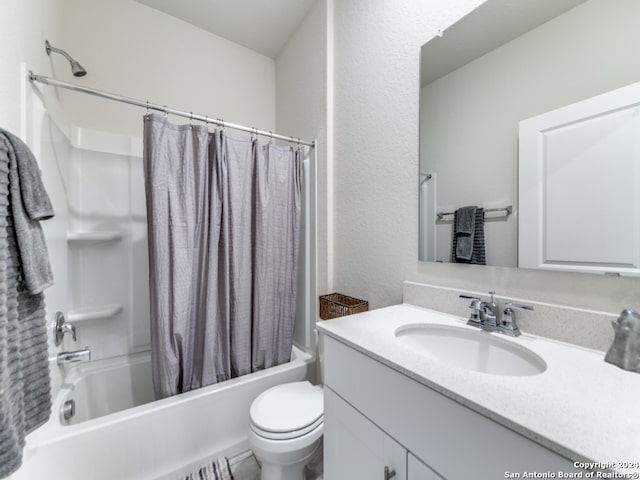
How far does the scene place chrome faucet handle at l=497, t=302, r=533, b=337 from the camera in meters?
0.83

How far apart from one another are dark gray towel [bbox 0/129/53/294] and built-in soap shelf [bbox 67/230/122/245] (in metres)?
0.80

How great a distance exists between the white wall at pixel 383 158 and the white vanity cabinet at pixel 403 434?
0.55 metres

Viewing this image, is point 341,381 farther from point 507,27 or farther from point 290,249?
point 507,27

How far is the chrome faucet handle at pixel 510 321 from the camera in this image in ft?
2.72

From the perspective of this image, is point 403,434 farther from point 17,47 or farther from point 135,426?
point 17,47

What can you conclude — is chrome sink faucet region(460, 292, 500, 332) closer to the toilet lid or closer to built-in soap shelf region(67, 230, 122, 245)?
the toilet lid

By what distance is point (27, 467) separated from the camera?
36.3 inches

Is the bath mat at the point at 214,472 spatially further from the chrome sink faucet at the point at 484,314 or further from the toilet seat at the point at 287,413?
the chrome sink faucet at the point at 484,314

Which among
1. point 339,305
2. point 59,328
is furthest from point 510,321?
point 59,328

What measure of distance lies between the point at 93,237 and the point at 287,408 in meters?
1.53

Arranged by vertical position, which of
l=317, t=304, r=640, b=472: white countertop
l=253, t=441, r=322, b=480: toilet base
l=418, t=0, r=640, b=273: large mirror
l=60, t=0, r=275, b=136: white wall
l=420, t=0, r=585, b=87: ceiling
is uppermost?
l=60, t=0, r=275, b=136: white wall

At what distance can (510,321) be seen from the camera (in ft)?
2.77

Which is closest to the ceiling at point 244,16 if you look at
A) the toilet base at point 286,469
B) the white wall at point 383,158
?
the white wall at point 383,158

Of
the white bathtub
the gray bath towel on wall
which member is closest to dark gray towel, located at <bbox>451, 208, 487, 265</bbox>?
the white bathtub
